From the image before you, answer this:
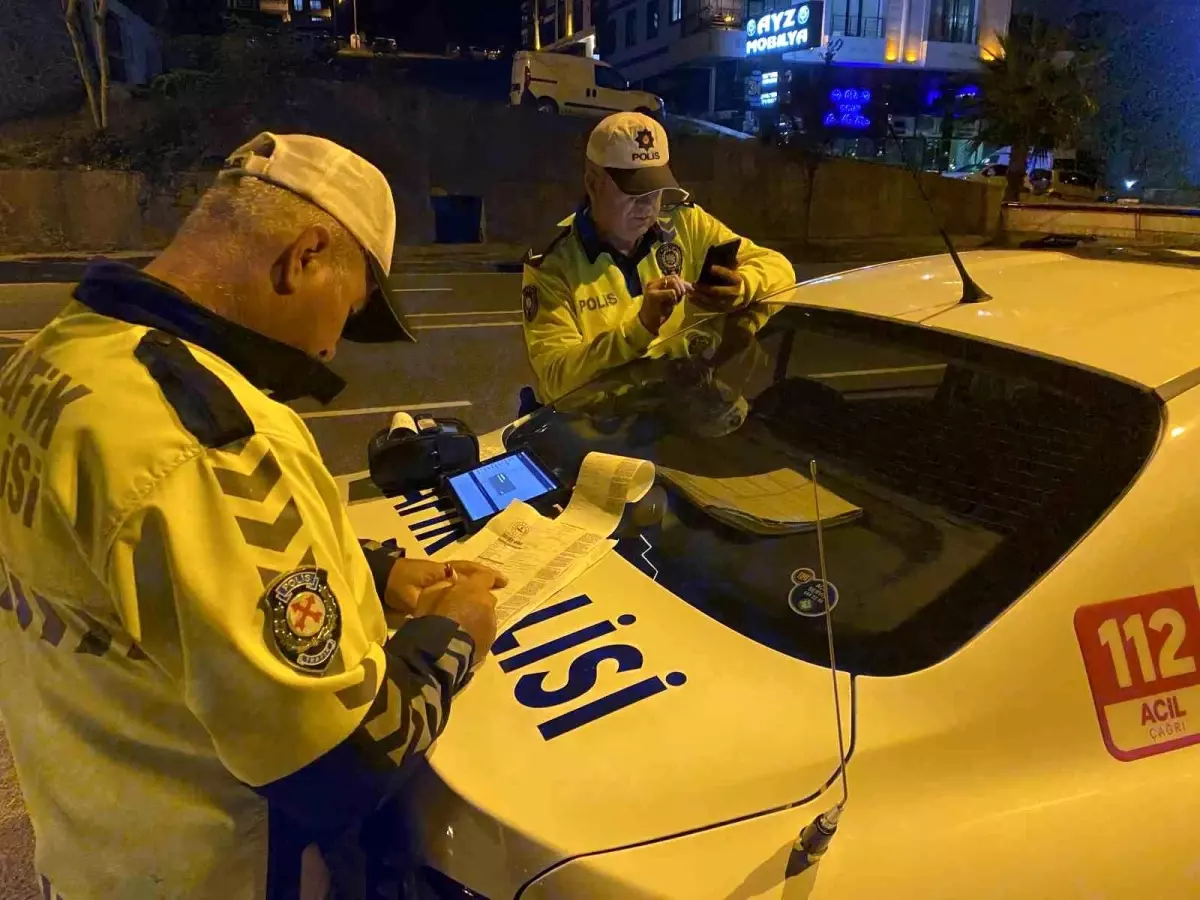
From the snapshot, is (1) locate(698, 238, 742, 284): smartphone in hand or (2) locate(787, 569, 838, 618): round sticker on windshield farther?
(1) locate(698, 238, 742, 284): smartphone in hand

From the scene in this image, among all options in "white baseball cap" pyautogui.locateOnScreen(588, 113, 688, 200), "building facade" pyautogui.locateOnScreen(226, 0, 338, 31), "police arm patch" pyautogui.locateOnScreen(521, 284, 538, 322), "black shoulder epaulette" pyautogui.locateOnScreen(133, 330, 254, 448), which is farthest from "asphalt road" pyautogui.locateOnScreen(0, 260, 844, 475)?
"building facade" pyautogui.locateOnScreen(226, 0, 338, 31)

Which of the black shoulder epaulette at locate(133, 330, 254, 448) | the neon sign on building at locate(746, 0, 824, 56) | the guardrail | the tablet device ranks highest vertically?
the neon sign on building at locate(746, 0, 824, 56)

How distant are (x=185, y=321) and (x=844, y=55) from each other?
1376 inches

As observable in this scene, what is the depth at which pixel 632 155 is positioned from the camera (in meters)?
2.85

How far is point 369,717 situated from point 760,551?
84 cm

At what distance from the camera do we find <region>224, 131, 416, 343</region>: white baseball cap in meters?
1.21

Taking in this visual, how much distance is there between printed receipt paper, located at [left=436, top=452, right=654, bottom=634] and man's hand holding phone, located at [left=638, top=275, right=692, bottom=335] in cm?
68

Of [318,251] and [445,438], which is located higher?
[318,251]

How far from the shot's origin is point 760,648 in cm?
149

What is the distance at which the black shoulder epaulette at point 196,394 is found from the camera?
1032 millimetres

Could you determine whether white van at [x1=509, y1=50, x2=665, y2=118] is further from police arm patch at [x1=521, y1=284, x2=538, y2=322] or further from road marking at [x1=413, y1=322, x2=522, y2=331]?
police arm patch at [x1=521, y1=284, x2=538, y2=322]

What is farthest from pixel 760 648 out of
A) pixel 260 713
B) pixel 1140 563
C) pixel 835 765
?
pixel 260 713

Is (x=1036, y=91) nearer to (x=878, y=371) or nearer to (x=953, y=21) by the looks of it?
(x=953, y=21)

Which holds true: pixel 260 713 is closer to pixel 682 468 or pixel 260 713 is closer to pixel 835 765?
pixel 835 765
